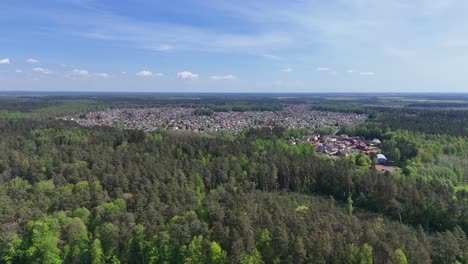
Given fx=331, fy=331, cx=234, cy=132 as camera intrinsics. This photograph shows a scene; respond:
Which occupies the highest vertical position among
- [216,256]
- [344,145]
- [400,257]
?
[400,257]

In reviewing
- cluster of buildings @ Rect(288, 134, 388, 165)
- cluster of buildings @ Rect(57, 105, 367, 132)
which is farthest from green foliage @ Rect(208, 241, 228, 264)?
cluster of buildings @ Rect(57, 105, 367, 132)

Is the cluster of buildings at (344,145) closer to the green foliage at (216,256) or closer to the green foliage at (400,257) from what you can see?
the green foliage at (400,257)

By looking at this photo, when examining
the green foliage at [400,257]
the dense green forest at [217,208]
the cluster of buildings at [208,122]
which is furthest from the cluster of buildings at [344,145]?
the green foliage at [400,257]

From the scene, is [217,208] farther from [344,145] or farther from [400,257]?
[344,145]

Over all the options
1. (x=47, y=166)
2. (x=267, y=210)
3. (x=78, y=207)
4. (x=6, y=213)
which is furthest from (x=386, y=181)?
(x=47, y=166)

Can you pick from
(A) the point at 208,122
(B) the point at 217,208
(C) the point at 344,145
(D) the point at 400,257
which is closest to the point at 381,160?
(C) the point at 344,145

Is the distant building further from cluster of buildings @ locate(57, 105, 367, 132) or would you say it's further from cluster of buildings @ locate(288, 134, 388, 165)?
cluster of buildings @ locate(57, 105, 367, 132)
